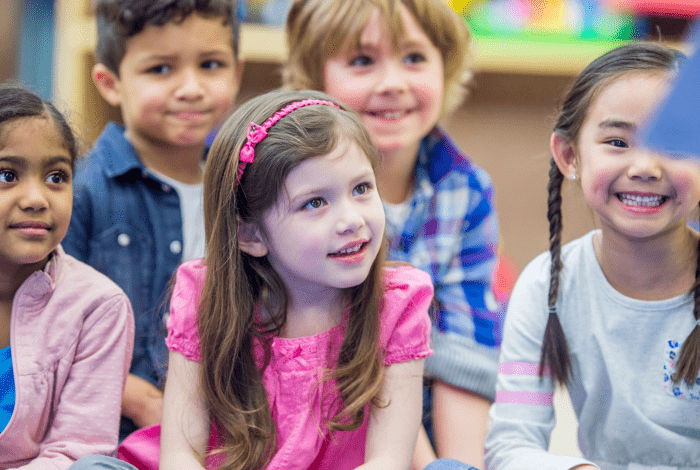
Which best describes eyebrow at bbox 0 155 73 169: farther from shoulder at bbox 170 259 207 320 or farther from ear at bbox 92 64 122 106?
ear at bbox 92 64 122 106

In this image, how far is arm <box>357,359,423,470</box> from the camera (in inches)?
33.8

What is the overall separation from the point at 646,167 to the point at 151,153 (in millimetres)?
860

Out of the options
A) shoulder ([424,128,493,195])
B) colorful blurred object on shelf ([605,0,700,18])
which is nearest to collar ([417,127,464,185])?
shoulder ([424,128,493,195])

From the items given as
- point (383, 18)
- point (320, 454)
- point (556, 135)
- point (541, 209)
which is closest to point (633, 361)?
point (556, 135)

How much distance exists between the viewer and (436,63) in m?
1.29

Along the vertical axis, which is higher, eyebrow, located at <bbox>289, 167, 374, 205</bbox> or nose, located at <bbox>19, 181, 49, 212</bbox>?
eyebrow, located at <bbox>289, 167, 374, 205</bbox>

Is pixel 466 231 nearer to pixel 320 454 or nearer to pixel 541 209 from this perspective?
pixel 320 454

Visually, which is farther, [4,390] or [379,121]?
[379,121]

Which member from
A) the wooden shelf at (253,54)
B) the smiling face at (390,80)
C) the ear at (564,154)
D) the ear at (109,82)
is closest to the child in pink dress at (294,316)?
the ear at (564,154)

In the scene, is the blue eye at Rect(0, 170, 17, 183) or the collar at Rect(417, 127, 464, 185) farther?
the collar at Rect(417, 127, 464, 185)

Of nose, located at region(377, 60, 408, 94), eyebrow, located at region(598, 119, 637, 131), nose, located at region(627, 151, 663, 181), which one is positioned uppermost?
nose, located at region(377, 60, 408, 94)

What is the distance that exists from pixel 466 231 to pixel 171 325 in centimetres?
60

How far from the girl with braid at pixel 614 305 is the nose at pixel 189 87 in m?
0.62

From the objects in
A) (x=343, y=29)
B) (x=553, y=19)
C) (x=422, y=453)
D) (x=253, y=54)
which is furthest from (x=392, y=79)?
(x=553, y=19)
